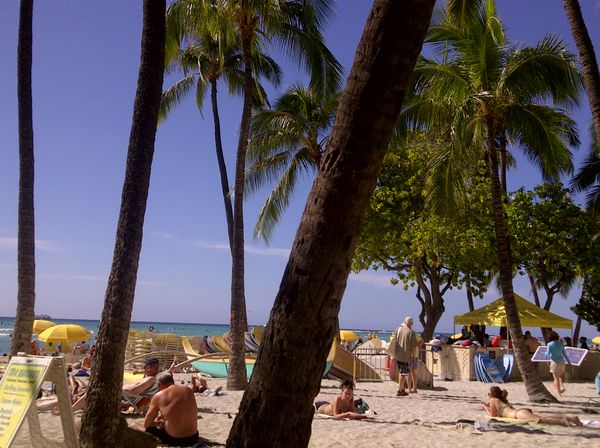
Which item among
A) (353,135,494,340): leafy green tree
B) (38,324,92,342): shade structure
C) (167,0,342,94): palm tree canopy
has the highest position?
(167,0,342,94): palm tree canopy

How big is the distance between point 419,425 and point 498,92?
668 cm

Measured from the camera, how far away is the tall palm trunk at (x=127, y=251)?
564 centimetres

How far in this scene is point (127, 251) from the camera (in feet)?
19.6

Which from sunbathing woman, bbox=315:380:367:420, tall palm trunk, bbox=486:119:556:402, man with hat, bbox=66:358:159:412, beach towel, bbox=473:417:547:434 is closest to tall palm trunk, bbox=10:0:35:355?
man with hat, bbox=66:358:159:412

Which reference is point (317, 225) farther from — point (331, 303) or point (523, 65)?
point (523, 65)

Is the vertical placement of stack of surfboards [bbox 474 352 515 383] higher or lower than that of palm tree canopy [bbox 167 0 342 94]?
lower

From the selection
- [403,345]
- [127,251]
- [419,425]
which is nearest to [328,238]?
[127,251]

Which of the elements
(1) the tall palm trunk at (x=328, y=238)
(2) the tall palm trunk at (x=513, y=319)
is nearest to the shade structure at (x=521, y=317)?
(2) the tall palm trunk at (x=513, y=319)

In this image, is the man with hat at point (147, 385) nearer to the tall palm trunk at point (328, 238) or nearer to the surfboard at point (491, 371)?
the tall palm trunk at point (328, 238)

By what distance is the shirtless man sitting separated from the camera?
279 inches

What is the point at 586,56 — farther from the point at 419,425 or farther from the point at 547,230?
the point at 547,230

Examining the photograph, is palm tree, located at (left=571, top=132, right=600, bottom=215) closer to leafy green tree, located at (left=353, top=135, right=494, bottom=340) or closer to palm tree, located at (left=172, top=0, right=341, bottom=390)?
leafy green tree, located at (left=353, top=135, right=494, bottom=340)

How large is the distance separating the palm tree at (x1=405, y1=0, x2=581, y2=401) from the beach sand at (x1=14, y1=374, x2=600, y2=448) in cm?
154

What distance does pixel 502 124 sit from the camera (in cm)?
1311
